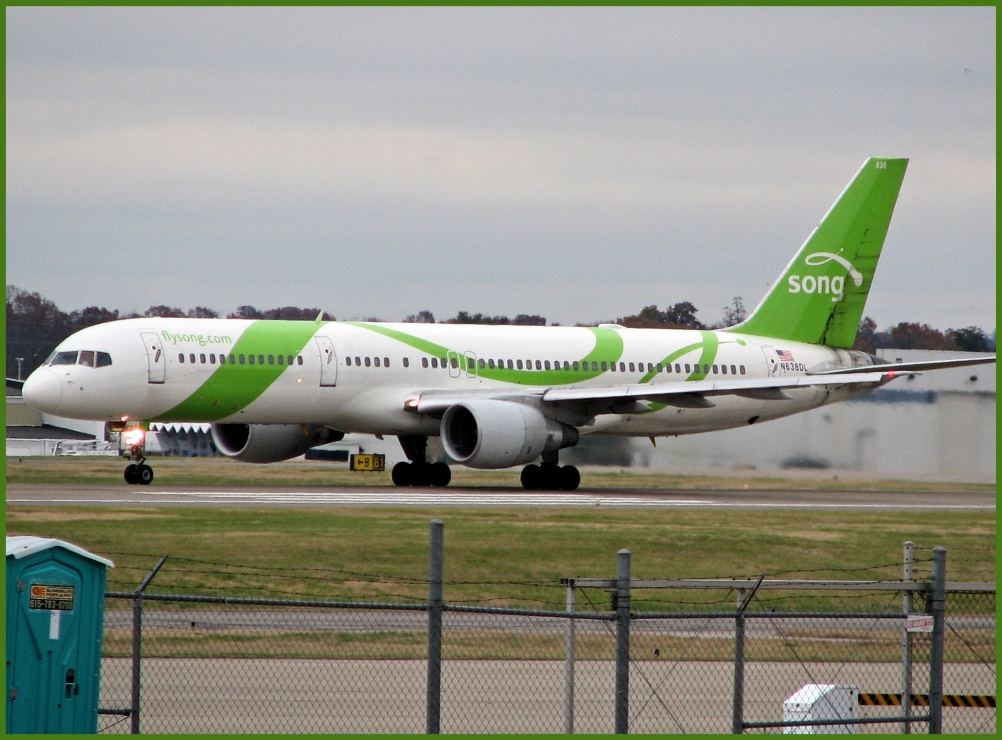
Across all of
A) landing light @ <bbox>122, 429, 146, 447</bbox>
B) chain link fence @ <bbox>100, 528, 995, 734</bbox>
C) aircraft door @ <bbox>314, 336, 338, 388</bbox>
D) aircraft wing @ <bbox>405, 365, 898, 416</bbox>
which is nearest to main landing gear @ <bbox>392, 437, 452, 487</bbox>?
aircraft wing @ <bbox>405, 365, 898, 416</bbox>

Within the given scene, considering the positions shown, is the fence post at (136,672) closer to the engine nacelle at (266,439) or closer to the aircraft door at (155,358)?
the aircraft door at (155,358)

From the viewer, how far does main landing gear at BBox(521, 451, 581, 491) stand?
38031 mm

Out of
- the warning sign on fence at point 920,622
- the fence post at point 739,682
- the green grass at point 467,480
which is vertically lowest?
the fence post at point 739,682

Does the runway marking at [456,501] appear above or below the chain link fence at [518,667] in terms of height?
above

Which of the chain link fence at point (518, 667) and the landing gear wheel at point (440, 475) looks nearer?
the chain link fence at point (518, 667)

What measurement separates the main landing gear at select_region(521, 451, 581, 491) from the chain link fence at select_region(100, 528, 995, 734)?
19673 mm

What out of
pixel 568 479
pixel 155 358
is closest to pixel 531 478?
pixel 568 479

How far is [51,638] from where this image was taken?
402 inches

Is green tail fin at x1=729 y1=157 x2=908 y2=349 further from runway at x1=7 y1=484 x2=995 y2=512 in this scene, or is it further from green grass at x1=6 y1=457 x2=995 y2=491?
runway at x1=7 y1=484 x2=995 y2=512

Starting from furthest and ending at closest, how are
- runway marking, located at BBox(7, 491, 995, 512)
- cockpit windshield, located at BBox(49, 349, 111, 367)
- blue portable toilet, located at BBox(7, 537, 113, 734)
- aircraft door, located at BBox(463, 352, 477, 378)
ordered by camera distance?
aircraft door, located at BBox(463, 352, 477, 378) < cockpit windshield, located at BBox(49, 349, 111, 367) < runway marking, located at BBox(7, 491, 995, 512) < blue portable toilet, located at BBox(7, 537, 113, 734)

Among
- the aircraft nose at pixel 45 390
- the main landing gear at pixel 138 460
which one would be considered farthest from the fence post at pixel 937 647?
the main landing gear at pixel 138 460

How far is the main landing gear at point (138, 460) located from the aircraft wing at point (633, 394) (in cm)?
A: 645

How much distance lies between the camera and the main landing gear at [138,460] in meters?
35.2

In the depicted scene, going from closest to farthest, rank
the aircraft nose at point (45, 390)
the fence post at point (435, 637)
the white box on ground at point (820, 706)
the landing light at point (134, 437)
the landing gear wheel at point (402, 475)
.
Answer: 1. the fence post at point (435, 637)
2. the white box on ground at point (820, 706)
3. the aircraft nose at point (45, 390)
4. the landing light at point (134, 437)
5. the landing gear wheel at point (402, 475)
